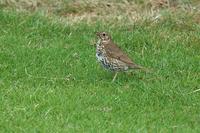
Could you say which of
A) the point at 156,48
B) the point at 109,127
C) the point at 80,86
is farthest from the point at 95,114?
the point at 156,48

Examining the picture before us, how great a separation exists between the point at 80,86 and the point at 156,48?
7.20 feet

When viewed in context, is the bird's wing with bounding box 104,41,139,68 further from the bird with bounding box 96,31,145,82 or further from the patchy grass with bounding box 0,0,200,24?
the patchy grass with bounding box 0,0,200,24

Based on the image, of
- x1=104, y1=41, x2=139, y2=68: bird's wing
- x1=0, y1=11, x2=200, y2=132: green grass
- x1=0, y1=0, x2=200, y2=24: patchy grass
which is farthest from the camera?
x1=0, y1=0, x2=200, y2=24: patchy grass

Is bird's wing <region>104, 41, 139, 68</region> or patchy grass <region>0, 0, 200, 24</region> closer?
bird's wing <region>104, 41, 139, 68</region>

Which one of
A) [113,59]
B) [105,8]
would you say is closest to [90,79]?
[113,59]

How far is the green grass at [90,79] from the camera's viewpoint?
8273mm

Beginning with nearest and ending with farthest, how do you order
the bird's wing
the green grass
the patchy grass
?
the green grass → the bird's wing → the patchy grass

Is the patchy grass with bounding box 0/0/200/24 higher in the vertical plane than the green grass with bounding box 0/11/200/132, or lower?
higher

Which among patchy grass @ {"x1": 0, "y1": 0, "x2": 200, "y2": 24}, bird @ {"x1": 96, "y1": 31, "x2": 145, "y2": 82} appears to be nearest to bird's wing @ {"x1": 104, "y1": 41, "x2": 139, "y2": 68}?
bird @ {"x1": 96, "y1": 31, "x2": 145, "y2": 82}

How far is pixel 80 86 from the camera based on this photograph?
9453mm

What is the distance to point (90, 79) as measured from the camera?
977 cm

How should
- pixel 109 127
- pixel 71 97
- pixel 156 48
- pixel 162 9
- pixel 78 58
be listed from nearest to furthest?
pixel 109 127 → pixel 71 97 → pixel 78 58 → pixel 156 48 → pixel 162 9

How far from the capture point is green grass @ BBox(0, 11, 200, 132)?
827cm

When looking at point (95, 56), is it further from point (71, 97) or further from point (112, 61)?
point (71, 97)
